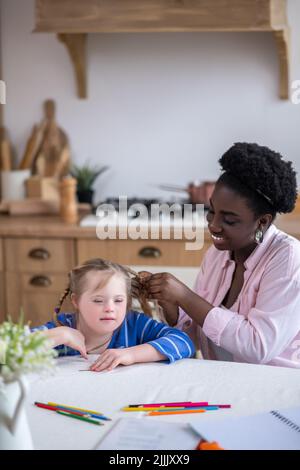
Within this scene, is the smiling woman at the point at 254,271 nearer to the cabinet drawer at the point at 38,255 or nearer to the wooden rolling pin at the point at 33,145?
the cabinet drawer at the point at 38,255

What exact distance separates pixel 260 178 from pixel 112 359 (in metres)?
0.56

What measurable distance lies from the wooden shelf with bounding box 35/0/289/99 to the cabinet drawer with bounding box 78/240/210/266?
884 millimetres

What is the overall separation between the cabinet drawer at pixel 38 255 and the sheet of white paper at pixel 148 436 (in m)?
1.88

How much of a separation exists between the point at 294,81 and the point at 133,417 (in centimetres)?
232

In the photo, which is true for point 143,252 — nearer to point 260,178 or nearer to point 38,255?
point 38,255

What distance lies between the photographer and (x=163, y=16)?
9.98ft

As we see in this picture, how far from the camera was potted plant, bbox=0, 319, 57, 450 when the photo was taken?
1.12 metres

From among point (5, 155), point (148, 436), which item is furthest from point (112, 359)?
point (5, 155)

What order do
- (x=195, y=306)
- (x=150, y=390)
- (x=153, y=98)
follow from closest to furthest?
(x=150, y=390)
(x=195, y=306)
(x=153, y=98)

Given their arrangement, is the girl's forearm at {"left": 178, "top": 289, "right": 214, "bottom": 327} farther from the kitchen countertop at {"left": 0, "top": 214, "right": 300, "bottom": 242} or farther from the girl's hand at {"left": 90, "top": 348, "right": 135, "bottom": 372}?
the kitchen countertop at {"left": 0, "top": 214, "right": 300, "bottom": 242}

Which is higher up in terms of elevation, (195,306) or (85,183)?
(85,183)

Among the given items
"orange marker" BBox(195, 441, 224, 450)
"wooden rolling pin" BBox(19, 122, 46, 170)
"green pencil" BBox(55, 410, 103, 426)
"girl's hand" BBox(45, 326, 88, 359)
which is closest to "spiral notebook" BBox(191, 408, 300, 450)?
"orange marker" BBox(195, 441, 224, 450)

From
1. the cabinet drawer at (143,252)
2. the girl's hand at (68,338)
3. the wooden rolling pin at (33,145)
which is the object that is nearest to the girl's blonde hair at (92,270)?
the girl's hand at (68,338)

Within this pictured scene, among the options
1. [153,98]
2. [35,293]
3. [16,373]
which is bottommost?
[35,293]
